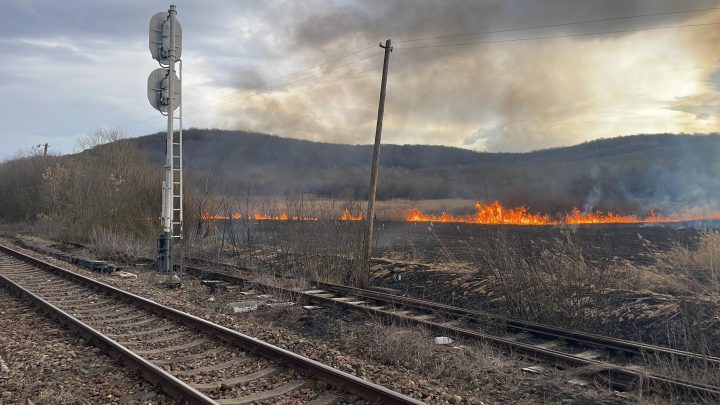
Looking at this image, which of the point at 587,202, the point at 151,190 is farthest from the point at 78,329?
the point at 587,202

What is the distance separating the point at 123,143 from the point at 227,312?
967 inches

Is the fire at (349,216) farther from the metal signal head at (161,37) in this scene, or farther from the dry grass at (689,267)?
the dry grass at (689,267)

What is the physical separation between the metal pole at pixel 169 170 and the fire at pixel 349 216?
16.5ft

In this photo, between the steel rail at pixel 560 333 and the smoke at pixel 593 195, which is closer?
the steel rail at pixel 560 333

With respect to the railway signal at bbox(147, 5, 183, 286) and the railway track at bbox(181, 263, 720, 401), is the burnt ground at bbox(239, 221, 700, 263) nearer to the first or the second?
the railway track at bbox(181, 263, 720, 401)

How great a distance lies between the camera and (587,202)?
1912 inches

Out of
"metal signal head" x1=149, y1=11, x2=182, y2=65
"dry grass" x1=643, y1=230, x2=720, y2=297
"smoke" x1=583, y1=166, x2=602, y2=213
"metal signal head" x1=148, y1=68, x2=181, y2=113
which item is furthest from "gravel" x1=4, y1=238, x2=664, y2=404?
"smoke" x1=583, y1=166, x2=602, y2=213

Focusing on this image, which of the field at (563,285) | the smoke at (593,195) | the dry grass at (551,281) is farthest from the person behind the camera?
the smoke at (593,195)

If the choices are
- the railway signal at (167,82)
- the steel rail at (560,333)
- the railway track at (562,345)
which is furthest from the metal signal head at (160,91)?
the steel rail at (560,333)

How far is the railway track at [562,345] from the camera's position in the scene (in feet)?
21.4

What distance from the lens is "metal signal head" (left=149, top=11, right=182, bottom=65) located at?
591 inches

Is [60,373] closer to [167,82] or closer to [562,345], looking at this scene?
[562,345]

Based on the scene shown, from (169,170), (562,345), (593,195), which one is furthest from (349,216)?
(593,195)

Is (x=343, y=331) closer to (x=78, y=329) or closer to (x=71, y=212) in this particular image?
(x=78, y=329)
